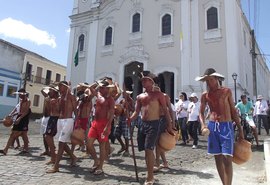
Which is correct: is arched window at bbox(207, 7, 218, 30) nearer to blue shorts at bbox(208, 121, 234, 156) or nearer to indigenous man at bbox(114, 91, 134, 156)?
indigenous man at bbox(114, 91, 134, 156)

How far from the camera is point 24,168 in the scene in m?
6.05

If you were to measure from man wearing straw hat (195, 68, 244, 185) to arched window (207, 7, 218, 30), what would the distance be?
1599cm

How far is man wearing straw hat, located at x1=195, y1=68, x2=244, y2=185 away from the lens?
13.8 ft

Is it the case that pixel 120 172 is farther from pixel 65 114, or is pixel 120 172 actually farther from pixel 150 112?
pixel 65 114

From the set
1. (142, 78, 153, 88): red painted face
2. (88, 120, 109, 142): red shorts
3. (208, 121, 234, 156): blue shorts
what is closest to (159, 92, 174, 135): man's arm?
(142, 78, 153, 88): red painted face

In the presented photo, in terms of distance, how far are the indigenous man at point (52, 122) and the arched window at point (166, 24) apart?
15248 mm

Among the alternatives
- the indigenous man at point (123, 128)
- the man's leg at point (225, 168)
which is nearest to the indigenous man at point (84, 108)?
the indigenous man at point (123, 128)

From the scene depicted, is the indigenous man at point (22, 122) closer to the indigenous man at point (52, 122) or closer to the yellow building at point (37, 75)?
the indigenous man at point (52, 122)

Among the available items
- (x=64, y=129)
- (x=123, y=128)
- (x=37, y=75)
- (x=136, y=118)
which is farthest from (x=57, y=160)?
(x=37, y=75)

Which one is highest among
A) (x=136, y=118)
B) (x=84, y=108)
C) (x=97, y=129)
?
(x=84, y=108)

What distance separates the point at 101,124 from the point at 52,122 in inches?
53.6

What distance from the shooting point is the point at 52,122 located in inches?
259

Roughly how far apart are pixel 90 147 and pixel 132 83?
1732 cm

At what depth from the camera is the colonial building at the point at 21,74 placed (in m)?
29.8
